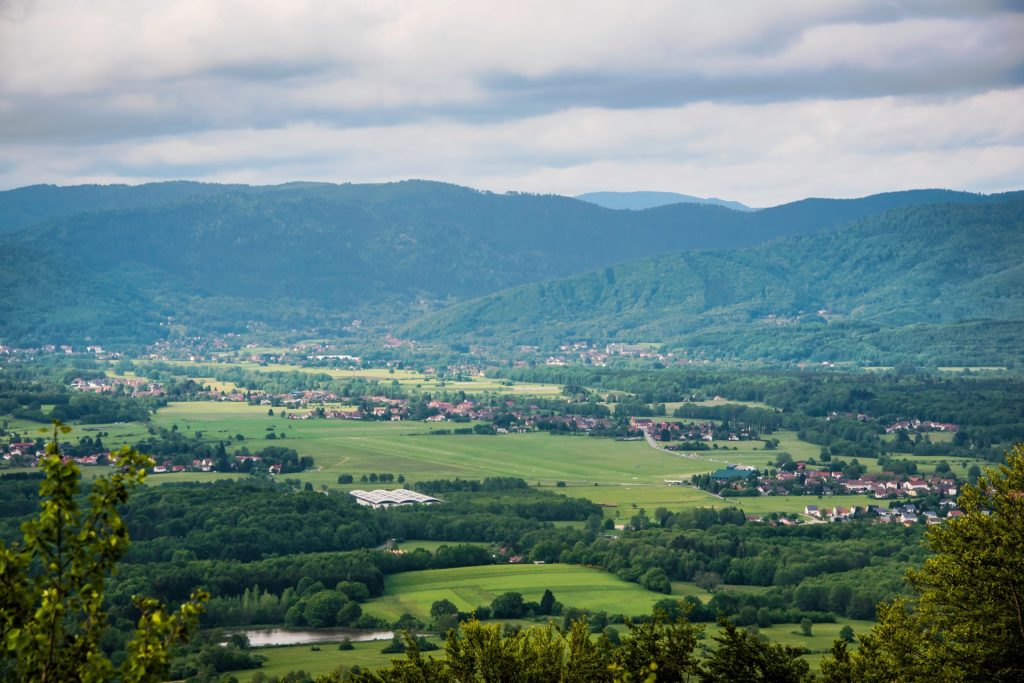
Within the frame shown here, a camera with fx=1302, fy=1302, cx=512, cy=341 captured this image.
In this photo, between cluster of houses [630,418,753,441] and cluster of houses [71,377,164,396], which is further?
cluster of houses [71,377,164,396]

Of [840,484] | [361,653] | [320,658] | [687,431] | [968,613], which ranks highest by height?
[968,613]

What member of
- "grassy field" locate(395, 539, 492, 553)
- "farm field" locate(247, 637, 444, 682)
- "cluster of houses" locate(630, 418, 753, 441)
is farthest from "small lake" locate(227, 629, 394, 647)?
"cluster of houses" locate(630, 418, 753, 441)

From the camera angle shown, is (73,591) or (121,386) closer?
(73,591)

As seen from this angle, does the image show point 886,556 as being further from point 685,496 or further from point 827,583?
point 685,496

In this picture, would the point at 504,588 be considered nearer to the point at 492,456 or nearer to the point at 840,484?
the point at 840,484

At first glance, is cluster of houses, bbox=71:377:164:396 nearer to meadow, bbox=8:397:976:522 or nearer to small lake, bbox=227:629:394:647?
meadow, bbox=8:397:976:522

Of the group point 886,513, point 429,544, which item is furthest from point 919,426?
point 429,544

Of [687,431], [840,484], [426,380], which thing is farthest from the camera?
[426,380]
